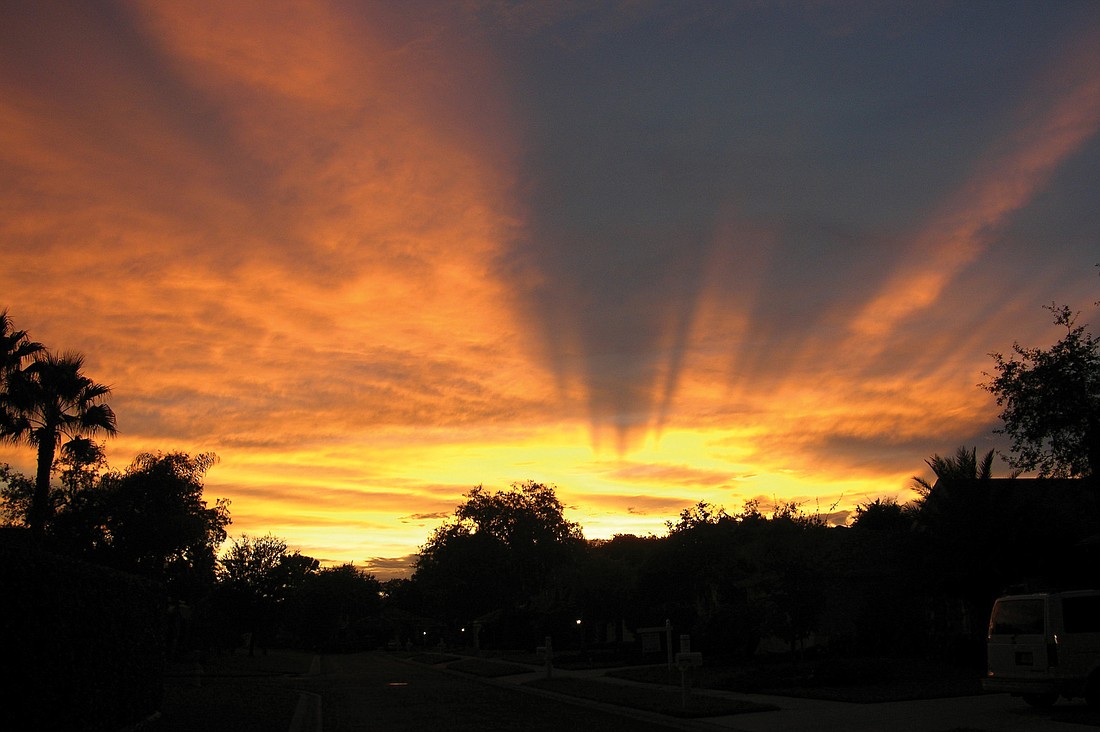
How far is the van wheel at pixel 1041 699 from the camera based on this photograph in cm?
1630

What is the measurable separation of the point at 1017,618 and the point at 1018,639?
0.42 meters

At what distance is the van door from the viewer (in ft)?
52.2

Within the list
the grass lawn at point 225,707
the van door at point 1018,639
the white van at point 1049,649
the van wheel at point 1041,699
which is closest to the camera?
the white van at point 1049,649

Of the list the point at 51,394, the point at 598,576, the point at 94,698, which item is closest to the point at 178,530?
the point at 51,394

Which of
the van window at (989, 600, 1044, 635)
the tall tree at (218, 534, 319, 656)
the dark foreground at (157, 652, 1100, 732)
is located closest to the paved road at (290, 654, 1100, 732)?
the dark foreground at (157, 652, 1100, 732)

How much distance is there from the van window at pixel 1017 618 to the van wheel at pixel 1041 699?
1.15 m

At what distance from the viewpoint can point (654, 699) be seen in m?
21.7

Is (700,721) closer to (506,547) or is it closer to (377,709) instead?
(377,709)

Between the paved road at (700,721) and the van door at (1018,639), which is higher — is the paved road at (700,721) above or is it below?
below

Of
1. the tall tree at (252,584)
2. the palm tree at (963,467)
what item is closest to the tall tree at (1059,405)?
the palm tree at (963,467)

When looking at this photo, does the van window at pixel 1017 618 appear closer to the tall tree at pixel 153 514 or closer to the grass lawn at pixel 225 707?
the grass lawn at pixel 225 707

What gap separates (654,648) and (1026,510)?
14.1 meters

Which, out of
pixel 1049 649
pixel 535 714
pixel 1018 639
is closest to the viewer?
pixel 1049 649

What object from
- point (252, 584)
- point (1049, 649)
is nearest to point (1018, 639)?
point (1049, 649)
